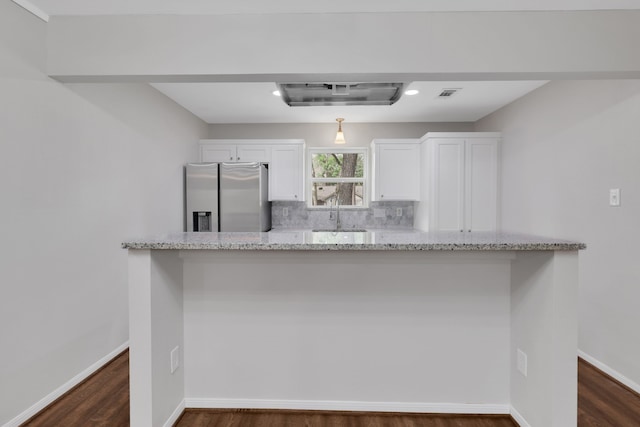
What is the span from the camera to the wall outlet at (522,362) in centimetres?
188

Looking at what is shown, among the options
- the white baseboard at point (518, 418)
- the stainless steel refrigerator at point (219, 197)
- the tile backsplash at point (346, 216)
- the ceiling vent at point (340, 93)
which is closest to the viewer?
the white baseboard at point (518, 418)

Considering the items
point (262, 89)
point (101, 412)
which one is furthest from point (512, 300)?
point (262, 89)

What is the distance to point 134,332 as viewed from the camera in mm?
1751

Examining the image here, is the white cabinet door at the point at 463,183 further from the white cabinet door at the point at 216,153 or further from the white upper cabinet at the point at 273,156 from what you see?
the white cabinet door at the point at 216,153

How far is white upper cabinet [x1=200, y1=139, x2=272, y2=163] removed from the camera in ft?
15.3

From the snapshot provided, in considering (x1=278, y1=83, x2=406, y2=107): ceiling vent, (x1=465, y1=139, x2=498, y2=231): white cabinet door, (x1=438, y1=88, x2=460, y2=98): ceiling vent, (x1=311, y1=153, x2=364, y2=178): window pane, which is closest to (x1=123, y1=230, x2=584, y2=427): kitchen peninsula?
(x1=278, y1=83, x2=406, y2=107): ceiling vent

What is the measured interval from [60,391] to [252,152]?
321 centimetres

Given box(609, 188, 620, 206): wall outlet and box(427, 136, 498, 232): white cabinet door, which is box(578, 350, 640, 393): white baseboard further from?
box(427, 136, 498, 232): white cabinet door

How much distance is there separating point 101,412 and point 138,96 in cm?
255

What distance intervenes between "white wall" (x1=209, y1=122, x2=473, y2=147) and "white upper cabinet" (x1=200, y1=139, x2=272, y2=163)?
43 centimetres

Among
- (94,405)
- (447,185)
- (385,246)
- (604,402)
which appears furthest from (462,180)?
(94,405)

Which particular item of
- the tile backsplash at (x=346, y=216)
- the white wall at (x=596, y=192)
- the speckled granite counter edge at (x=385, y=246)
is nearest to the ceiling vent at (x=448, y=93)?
the white wall at (x=596, y=192)

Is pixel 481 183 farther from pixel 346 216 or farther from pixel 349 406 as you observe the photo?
pixel 349 406

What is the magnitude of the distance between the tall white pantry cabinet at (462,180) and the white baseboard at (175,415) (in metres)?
3.28
